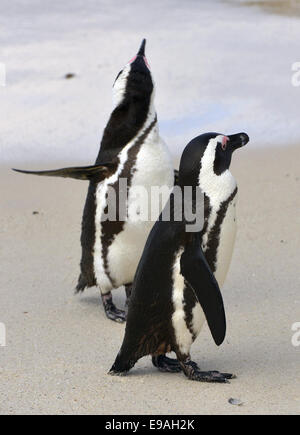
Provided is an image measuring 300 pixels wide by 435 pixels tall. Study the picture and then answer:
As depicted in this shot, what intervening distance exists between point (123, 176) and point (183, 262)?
1.03 m

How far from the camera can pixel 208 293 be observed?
3.34 meters

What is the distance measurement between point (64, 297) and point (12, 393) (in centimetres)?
134

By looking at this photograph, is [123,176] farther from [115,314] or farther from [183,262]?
[183,262]

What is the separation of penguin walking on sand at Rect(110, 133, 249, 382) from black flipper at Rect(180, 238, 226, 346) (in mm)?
31

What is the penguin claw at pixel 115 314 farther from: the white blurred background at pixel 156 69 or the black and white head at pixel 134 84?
the white blurred background at pixel 156 69

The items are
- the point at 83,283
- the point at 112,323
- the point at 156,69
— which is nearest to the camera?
the point at 112,323

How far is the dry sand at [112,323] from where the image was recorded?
3.40 metres

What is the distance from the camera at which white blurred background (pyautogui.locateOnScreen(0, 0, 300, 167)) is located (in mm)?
7664

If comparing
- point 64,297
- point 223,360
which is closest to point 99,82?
point 64,297

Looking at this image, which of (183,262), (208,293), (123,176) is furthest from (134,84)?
(208,293)

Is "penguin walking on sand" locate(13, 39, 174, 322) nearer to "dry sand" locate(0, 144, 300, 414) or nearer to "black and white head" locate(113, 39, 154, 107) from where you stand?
"black and white head" locate(113, 39, 154, 107)

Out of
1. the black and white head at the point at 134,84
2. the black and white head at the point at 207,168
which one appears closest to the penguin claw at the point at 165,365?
the black and white head at the point at 207,168

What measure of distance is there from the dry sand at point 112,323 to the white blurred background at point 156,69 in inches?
36.1
